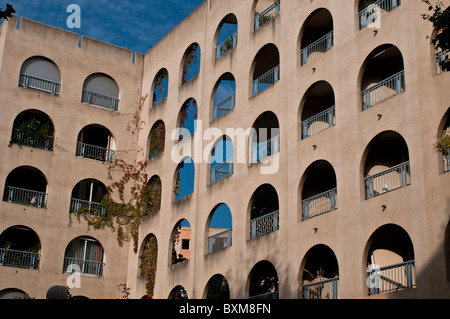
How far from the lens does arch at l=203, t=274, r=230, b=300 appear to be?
3322 centimetres

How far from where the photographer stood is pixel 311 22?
3144 centimetres

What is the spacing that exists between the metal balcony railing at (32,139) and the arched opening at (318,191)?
15095 millimetres

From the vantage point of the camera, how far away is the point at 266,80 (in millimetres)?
33344

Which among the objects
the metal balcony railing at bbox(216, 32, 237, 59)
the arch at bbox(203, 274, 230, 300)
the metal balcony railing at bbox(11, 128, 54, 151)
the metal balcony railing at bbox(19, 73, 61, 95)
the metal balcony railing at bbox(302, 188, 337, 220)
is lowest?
the arch at bbox(203, 274, 230, 300)

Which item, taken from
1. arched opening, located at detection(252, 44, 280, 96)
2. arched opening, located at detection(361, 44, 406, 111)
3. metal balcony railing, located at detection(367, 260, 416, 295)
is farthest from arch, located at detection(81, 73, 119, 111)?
metal balcony railing, located at detection(367, 260, 416, 295)

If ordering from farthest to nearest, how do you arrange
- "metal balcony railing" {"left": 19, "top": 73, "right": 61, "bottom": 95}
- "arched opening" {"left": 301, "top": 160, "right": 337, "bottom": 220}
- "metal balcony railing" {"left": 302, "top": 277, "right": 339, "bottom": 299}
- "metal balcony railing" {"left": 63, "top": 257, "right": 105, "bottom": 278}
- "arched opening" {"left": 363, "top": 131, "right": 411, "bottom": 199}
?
"metal balcony railing" {"left": 19, "top": 73, "right": 61, "bottom": 95} → "metal balcony railing" {"left": 63, "top": 257, "right": 105, "bottom": 278} → "arched opening" {"left": 301, "top": 160, "right": 337, "bottom": 220} → "metal balcony railing" {"left": 302, "top": 277, "right": 339, "bottom": 299} → "arched opening" {"left": 363, "top": 131, "right": 411, "bottom": 199}

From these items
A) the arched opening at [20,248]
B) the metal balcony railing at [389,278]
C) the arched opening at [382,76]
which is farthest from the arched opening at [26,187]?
the metal balcony railing at [389,278]

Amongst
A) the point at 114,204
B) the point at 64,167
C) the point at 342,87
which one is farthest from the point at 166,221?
the point at 342,87

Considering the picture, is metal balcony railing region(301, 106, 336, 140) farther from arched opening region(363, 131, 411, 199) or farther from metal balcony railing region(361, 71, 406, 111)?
arched opening region(363, 131, 411, 199)

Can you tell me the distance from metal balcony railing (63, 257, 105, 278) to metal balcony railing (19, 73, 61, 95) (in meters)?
9.02

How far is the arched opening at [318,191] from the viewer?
27.6m

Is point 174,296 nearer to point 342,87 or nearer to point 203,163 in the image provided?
point 203,163

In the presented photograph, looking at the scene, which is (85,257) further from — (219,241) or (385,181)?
(385,181)

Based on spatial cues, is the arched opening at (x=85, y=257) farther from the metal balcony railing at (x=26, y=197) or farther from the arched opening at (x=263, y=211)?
the arched opening at (x=263, y=211)
